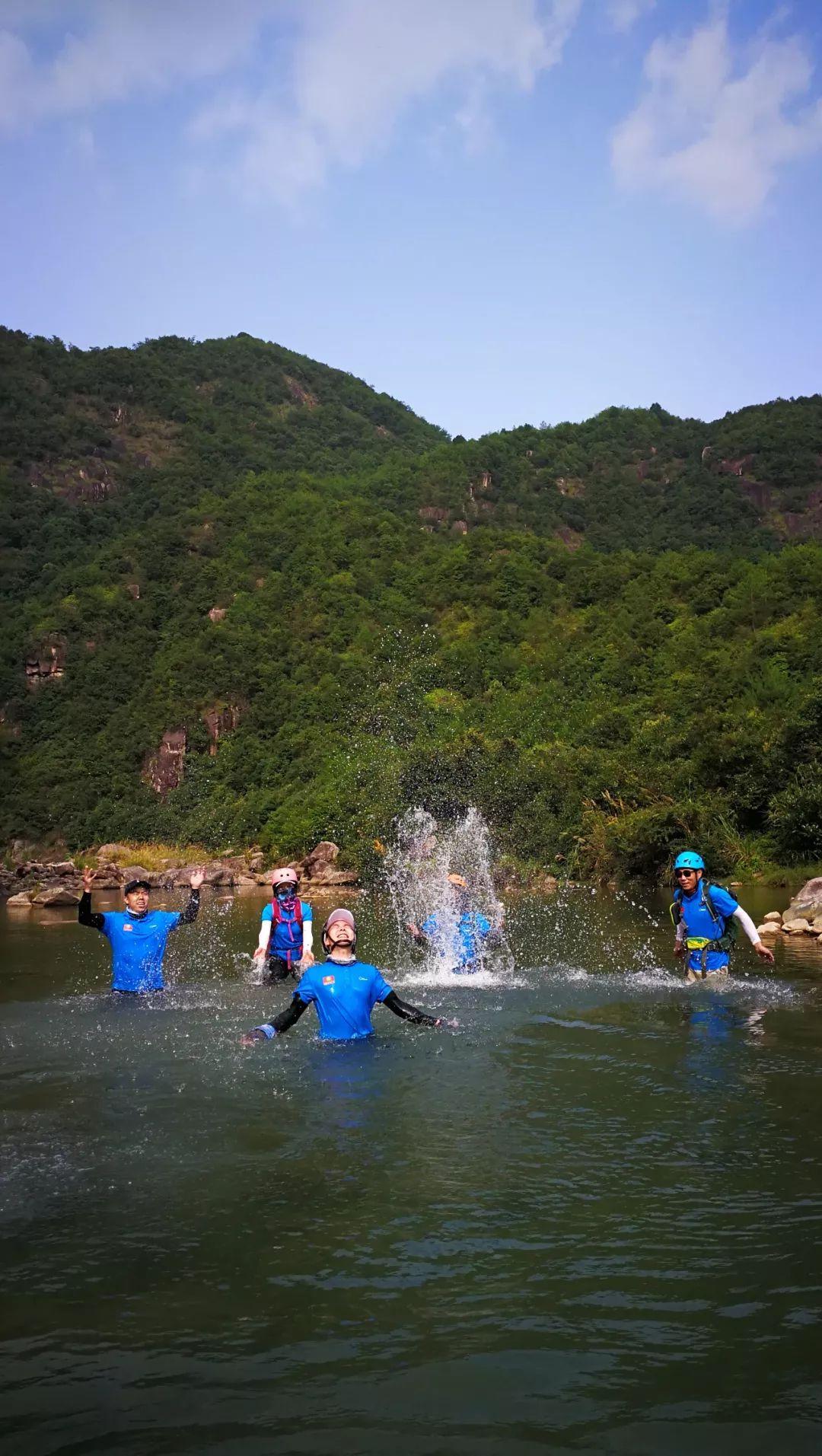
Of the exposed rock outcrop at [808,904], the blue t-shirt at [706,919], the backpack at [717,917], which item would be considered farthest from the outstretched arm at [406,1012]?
the exposed rock outcrop at [808,904]

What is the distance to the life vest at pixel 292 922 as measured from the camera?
1323 centimetres

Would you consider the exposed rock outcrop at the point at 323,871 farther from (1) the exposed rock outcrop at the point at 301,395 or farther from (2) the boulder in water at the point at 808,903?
(1) the exposed rock outcrop at the point at 301,395

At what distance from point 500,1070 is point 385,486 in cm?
12209

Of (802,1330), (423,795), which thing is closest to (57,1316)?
(802,1330)

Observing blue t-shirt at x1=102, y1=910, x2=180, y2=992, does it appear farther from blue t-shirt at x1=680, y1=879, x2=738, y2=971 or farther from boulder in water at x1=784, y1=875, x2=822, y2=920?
boulder in water at x1=784, y1=875, x2=822, y2=920

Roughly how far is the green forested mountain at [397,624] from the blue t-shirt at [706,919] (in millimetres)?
18509

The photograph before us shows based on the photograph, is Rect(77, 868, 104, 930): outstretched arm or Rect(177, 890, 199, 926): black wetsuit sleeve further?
Rect(177, 890, 199, 926): black wetsuit sleeve

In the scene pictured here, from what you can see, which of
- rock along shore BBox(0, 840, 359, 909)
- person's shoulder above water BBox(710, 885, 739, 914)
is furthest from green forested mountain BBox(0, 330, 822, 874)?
person's shoulder above water BBox(710, 885, 739, 914)

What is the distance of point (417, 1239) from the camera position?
5.91m

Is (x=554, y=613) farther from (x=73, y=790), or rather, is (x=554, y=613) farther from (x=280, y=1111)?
(x=280, y=1111)

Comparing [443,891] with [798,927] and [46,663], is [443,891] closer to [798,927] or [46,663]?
[798,927]

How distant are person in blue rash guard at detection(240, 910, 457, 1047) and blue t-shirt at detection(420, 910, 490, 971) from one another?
4.74 meters

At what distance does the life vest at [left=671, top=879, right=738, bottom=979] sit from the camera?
12.6m


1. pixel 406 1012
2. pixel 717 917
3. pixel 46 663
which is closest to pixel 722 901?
pixel 717 917
